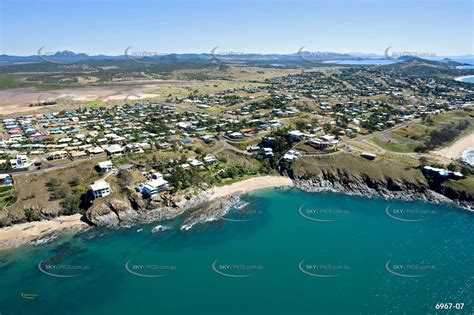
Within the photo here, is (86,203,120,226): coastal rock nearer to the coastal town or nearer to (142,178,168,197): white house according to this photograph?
the coastal town

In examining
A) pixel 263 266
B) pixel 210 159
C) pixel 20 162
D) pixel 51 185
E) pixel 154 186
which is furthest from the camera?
pixel 210 159

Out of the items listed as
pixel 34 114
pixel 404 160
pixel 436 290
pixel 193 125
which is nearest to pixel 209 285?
pixel 436 290

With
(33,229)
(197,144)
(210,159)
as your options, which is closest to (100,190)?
(33,229)

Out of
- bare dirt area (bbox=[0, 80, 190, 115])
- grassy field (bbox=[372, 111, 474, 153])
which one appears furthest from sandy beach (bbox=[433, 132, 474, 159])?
bare dirt area (bbox=[0, 80, 190, 115])

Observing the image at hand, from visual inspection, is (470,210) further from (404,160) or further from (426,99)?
(426,99)

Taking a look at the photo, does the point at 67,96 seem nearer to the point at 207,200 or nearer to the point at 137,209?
the point at 137,209

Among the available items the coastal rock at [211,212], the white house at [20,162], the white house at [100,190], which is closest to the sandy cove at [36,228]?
the coastal rock at [211,212]
